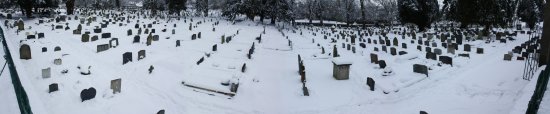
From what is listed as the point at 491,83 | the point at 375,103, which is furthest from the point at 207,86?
the point at 491,83

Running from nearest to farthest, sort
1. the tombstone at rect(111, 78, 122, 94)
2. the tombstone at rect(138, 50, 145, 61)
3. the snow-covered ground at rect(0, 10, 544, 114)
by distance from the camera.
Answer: the snow-covered ground at rect(0, 10, 544, 114) < the tombstone at rect(111, 78, 122, 94) < the tombstone at rect(138, 50, 145, 61)

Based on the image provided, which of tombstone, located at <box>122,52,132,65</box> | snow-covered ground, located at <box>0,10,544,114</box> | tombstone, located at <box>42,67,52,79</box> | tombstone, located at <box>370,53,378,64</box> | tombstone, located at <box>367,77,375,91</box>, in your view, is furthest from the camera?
tombstone, located at <box>370,53,378,64</box>

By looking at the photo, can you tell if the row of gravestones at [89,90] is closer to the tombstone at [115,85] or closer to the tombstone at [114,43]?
the tombstone at [115,85]

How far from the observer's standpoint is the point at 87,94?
28.3 feet

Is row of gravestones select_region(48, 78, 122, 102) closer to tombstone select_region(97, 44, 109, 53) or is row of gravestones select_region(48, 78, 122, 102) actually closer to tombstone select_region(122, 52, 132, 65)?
tombstone select_region(122, 52, 132, 65)

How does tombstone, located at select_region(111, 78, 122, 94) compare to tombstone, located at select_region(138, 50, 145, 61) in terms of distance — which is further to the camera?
tombstone, located at select_region(138, 50, 145, 61)

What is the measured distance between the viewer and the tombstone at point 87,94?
8.51 metres

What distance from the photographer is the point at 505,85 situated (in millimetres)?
9984

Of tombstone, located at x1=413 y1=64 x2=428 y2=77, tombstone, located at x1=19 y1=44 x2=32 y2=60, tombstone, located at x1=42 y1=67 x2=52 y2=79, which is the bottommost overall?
tombstone, located at x1=413 y1=64 x2=428 y2=77

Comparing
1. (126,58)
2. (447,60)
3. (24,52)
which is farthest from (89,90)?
(447,60)

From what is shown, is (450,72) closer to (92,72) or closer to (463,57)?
(463,57)

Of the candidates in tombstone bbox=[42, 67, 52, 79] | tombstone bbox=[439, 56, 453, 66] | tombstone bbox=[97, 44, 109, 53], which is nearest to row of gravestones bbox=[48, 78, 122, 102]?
tombstone bbox=[42, 67, 52, 79]

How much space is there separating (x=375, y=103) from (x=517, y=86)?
3.37 m

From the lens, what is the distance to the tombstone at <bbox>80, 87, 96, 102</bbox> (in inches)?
335
